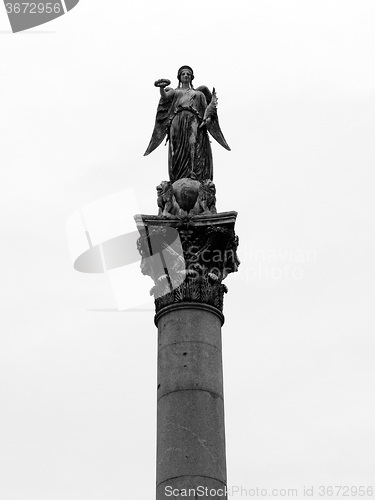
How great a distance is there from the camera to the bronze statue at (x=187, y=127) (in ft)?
75.9

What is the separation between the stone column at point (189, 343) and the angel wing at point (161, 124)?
353cm

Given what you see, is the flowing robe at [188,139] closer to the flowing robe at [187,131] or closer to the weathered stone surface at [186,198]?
the flowing robe at [187,131]

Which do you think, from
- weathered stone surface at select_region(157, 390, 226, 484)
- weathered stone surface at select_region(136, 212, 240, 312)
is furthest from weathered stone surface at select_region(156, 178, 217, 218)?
weathered stone surface at select_region(157, 390, 226, 484)

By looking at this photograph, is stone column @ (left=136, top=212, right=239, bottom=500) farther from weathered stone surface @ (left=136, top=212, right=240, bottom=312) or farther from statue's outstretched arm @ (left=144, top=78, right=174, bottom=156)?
statue's outstretched arm @ (left=144, top=78, right=174, bottom=156)

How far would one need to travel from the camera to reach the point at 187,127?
2355 centimetres

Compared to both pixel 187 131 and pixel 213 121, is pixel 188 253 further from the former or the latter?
pixel 213 121

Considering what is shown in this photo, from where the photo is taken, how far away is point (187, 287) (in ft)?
67.0

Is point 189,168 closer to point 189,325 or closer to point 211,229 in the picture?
point 211,229

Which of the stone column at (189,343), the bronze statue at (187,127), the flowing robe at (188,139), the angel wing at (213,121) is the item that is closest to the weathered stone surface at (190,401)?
the stone column at (189,343)

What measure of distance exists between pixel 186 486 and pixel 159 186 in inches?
300

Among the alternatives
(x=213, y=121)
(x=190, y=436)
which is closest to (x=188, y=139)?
(x=213, y=121)

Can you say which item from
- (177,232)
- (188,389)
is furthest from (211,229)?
(188,389)

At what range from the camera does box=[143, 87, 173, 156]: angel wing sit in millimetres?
24141

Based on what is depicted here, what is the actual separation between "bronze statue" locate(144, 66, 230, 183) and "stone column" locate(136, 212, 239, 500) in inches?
89.8
